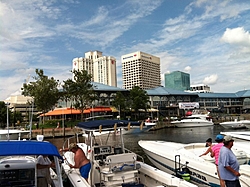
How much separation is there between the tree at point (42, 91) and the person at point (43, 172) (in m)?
32.6

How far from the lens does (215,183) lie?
803cm

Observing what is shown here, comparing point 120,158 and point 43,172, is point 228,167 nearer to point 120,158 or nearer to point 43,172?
point 120,158

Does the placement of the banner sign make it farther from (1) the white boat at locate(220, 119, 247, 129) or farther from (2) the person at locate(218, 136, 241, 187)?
(2) the person at locate(218, 136, 241, 187)

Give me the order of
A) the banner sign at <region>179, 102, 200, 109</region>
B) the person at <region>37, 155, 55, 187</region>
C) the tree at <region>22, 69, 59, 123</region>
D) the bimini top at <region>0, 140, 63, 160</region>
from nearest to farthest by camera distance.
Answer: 1. the bimini top at <region>0, 140, 63, 160</region>
2. the person at <region>37, 155, 55, 187</region>
3. the tree at <region>22, 69, 59, 123</region>
4. the banner sign at <region>179, 102, 200, 109</region>

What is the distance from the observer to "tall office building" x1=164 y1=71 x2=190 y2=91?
184m

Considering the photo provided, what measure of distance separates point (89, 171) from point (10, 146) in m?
2.73

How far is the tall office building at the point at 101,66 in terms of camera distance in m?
157

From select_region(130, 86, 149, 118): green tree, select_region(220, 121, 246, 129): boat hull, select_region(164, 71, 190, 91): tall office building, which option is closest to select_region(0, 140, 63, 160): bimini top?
select_region(220, 121, 246, 129): boat hull

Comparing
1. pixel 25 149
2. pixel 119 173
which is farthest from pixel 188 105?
pixel 25 149

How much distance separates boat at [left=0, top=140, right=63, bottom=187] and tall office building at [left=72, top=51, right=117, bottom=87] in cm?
15278

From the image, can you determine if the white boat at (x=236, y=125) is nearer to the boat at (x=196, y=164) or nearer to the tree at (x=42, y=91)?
the tree at (x=42, y=91)

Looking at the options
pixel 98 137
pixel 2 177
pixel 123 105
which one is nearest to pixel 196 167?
pixel 98 137

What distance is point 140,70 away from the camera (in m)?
170

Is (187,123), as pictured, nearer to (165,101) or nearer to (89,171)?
(165,101)
